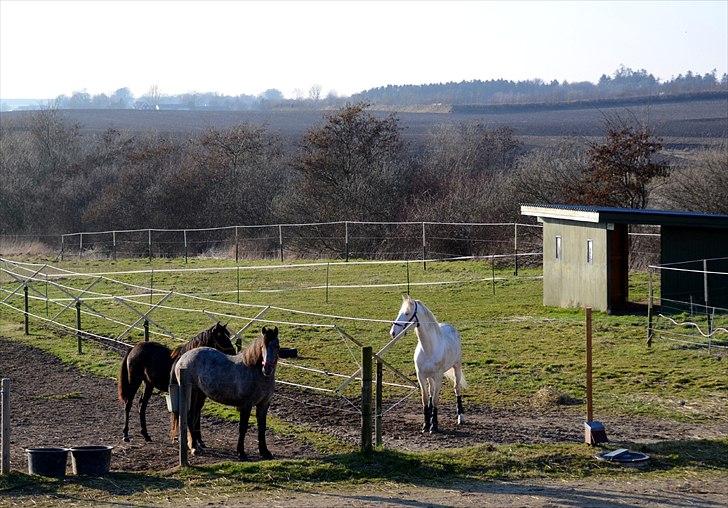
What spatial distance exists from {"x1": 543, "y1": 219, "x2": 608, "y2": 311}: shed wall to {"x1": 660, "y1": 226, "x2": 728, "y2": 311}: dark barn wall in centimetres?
127

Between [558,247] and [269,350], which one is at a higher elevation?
[558,247]

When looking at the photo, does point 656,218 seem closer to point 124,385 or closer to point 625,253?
point 625,253

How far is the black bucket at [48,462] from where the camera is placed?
32.3 ft

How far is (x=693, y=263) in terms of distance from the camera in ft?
72.5

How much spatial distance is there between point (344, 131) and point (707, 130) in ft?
180

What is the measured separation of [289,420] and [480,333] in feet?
25.2

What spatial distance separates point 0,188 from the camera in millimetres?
53062

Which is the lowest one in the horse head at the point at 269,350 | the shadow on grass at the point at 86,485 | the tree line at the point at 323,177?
the shadow on grass at the point at 86,485

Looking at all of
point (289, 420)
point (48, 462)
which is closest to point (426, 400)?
point (289, 420)

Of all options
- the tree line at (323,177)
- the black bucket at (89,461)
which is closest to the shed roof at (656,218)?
Answer: the tree line at (323,177)

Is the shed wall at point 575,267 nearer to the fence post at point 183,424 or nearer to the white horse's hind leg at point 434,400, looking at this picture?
the white horse's hind leg at point 434,400

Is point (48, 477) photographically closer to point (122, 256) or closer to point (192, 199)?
point (122, 256)

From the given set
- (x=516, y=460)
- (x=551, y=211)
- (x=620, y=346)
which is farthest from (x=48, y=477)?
(x=551, y=211)

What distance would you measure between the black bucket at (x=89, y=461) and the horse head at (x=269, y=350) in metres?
1.76
